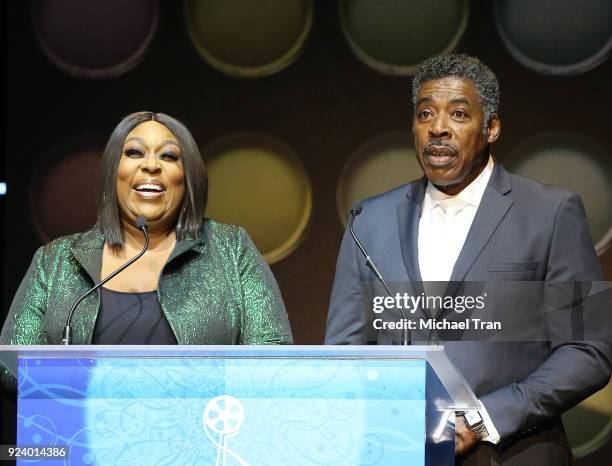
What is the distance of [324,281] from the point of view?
527cm

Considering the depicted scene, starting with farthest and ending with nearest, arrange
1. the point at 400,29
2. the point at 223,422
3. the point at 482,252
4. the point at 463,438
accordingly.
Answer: the point at 400,29 < the point at 482,252 < the point at 463,438 < the point at 223,422

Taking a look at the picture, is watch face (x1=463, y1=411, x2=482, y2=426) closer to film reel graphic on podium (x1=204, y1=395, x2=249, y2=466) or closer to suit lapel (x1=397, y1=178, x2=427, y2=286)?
suit lapel (x1=397, y1=178, x2=427, y2=286)

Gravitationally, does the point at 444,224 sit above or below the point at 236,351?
above

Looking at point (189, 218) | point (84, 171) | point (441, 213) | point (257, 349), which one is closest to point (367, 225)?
point (441, 213)

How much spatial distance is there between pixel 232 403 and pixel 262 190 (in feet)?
8.08

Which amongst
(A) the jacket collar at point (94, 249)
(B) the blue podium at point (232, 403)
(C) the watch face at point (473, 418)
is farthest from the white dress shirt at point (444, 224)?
(B) the blue podium at point (232, 403)

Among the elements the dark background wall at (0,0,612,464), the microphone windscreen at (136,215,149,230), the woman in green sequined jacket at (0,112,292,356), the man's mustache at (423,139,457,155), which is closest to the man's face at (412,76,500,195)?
the man's mustache at (423,139,457,155)

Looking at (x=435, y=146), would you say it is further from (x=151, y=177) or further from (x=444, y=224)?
(x=151, y=177)

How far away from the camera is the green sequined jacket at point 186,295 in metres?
3.87

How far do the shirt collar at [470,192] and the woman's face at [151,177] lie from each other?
764 mm

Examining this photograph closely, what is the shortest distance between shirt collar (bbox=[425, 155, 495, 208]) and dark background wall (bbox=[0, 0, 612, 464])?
3.63 ft

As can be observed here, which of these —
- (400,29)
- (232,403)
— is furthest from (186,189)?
(400,29)

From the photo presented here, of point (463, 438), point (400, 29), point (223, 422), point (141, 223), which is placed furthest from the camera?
point (400, 29)

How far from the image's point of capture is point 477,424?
3.55 meters
